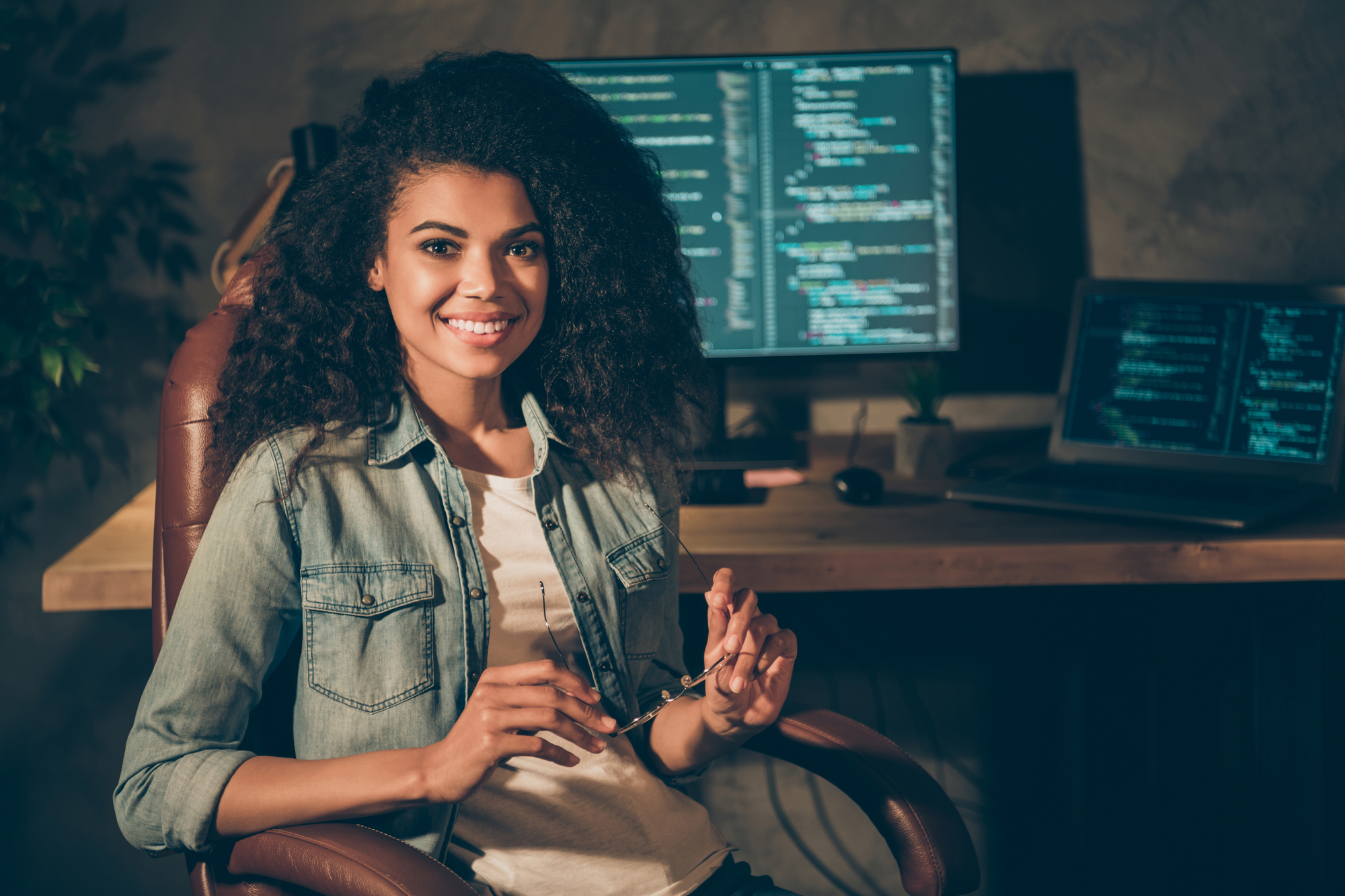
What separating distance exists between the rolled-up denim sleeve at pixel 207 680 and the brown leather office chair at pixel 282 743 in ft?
0.16

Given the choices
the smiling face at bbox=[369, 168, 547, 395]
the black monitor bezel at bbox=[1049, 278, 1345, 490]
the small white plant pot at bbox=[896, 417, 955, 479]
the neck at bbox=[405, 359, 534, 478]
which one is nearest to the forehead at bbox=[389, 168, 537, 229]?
the smiling face at bbox=[369, 168, 547, 395]

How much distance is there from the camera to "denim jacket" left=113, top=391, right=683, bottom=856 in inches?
31.3

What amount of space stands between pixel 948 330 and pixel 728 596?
32.6 inches

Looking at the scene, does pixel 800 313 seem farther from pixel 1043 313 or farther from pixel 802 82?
pixel 1043 313

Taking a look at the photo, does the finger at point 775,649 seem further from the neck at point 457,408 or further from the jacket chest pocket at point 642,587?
the neck at point 457,408

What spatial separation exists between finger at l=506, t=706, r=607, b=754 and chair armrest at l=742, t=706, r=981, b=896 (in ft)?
0.95

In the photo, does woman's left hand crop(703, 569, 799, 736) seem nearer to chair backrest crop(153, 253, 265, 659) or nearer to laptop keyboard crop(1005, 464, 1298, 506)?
chair backrest crop(153, 253, 265, 659)

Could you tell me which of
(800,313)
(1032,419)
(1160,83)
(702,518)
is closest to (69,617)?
(702,518)

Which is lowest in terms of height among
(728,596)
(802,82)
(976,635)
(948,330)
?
(976,635)

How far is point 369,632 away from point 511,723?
211 millimetres

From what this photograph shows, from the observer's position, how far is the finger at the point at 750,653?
34.5 inches

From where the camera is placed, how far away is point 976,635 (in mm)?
1838

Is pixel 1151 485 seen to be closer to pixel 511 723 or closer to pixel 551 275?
pixel 551 275

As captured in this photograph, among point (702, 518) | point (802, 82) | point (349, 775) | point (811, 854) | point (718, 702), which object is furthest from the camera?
point (811, 854)
